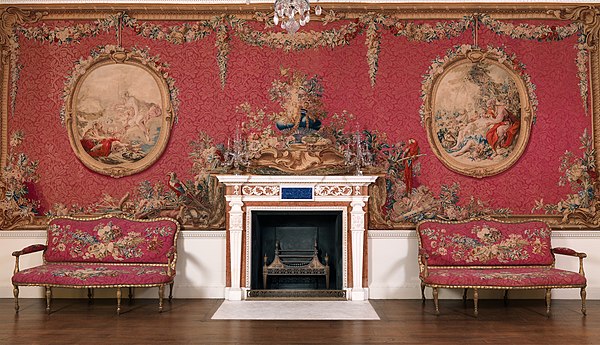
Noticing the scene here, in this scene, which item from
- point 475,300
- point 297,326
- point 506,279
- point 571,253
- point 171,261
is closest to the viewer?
point 297,326

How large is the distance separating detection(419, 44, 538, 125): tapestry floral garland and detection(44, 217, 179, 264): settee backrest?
160 inches

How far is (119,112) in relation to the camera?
325 inches

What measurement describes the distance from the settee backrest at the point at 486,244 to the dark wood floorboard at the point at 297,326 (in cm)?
60

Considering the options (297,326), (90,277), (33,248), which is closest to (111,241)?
(90,277)

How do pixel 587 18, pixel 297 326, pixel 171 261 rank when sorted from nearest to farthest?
pixel 297 326
pixel 171 261
pixel 587 18

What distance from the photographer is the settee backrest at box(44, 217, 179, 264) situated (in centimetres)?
764

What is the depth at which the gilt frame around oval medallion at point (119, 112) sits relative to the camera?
8.20m

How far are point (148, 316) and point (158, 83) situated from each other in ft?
11.1

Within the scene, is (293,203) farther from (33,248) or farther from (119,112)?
(33,248)

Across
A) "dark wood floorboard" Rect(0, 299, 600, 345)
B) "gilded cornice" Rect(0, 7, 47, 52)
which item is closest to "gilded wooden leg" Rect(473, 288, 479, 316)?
"dark wood floorboard" Rect(0, 299, 600, 345)

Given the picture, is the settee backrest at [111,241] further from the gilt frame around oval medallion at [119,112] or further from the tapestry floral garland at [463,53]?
the tapestry floral garland at [463,53]

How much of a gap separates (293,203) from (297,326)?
7.14ft

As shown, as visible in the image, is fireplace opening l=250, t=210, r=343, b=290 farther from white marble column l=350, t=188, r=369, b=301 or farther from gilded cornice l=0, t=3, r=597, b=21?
gilded cornice l=0, t=3, r=597, b=21

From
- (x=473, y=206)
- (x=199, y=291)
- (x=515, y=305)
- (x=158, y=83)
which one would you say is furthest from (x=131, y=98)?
(x=515, y=305)
